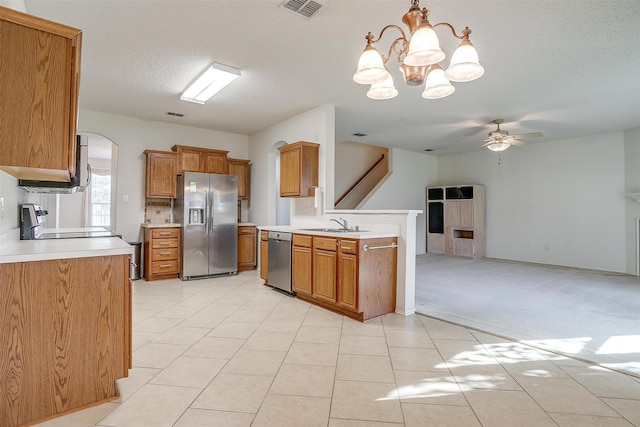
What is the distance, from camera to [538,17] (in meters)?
2.60

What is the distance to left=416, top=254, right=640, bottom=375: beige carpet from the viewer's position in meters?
2.78

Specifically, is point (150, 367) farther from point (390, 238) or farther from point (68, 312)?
point (390, 238)

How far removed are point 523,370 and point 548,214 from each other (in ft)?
20.5

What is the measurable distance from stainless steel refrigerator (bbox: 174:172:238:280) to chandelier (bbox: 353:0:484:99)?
12.2ft

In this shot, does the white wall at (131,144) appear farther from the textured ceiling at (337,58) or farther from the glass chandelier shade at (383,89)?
the glass chandelier shade at (383,89)

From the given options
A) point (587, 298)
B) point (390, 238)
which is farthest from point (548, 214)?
point (390, 238)

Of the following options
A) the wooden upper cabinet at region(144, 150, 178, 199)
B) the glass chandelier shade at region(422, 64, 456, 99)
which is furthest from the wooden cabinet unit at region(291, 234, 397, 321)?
Answer: the wooden upper cabinet at region(144, 150, 178, 199)

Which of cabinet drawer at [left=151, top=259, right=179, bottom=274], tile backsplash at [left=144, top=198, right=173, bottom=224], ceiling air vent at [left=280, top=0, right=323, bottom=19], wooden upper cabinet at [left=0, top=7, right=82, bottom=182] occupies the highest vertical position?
ceiling air vent at [left=280, top=0, right=323, bottom=19]

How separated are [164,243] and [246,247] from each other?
140 centimetres

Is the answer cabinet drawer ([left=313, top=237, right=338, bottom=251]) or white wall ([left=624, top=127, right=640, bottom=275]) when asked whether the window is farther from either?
white wall ([left=624, top=127, right=640, bottom=275])

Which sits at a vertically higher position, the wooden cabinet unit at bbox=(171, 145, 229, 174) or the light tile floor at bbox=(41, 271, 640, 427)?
the wooden cabinet unit at bbox=(171, 145, 229, 174)

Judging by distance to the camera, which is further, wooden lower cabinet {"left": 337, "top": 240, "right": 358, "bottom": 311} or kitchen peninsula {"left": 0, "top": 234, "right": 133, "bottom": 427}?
wooden lower cabinet {"left": 337, "top": 240, "right": 358, "bottom": 311}

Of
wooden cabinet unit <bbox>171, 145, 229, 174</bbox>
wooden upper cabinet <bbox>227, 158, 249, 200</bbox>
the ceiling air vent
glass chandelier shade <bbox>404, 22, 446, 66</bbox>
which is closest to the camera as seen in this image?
glass chandelier shade <bbox>404, 22, 446, 66</bbox>

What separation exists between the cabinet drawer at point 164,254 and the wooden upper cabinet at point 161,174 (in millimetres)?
915
